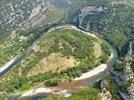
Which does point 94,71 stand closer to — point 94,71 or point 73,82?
point 94,71

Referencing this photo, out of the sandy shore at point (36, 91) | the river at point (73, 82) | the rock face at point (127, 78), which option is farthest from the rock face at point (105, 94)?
the sandy shore at point (36, 91)

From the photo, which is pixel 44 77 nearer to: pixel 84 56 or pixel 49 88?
pixel 49 88

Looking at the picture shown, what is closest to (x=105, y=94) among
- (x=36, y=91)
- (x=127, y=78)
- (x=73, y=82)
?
(x=127, y=78)

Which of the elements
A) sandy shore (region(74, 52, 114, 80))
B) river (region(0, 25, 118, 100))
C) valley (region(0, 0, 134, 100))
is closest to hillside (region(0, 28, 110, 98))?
valley (region(0, 0, 134, 100))

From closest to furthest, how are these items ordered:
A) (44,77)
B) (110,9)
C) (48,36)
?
(44,77)
(48,36)
(110,9)

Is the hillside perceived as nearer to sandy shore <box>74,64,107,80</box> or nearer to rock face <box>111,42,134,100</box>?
sandy shore <box>74,64,107,80</box>

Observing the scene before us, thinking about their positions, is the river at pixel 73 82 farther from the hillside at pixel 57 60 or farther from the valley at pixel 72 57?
the hillside at pixel 57 60

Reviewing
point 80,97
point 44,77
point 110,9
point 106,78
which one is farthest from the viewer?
point 110,9

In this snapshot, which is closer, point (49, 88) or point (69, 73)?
point (49, 88)

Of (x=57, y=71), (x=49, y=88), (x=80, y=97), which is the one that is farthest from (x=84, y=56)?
(x=80, y=97)
